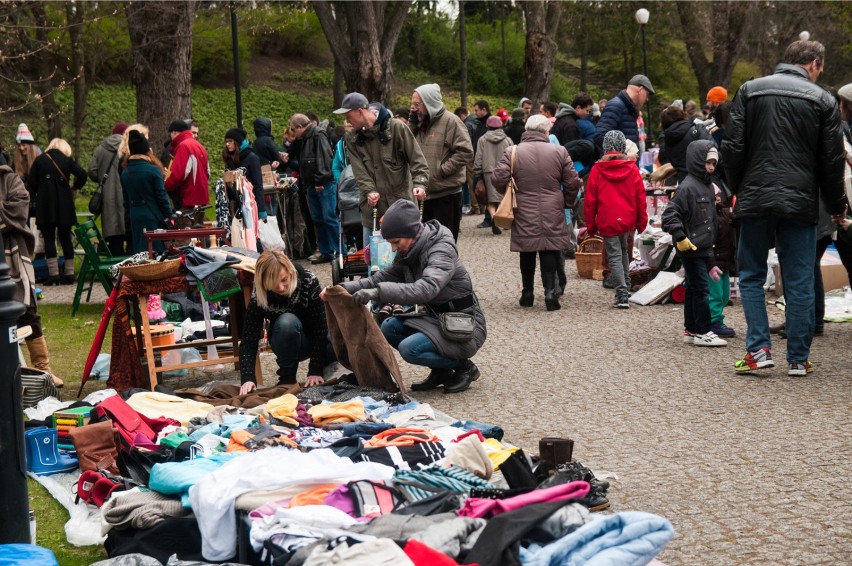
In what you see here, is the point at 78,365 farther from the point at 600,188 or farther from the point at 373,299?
the point at 600,188

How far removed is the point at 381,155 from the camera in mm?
10750

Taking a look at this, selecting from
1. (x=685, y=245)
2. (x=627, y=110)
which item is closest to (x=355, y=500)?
(x=685, y=245)

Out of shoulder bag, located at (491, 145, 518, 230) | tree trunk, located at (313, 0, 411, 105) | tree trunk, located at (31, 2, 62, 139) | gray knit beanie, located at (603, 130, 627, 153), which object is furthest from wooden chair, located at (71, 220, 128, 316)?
tree trunk, located at (313, 0, 411, 105)

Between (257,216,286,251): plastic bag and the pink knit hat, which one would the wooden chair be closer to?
(257,216,286,251): plastic bag

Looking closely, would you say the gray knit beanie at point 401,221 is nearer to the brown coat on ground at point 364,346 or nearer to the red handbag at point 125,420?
the brown coat on ground at point 364,346

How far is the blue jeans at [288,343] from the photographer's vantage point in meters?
7.98

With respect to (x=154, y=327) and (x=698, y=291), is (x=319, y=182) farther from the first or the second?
(x=698, y=291)

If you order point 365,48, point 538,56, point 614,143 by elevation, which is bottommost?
point 614,143

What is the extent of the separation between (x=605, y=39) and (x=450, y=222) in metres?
43.4

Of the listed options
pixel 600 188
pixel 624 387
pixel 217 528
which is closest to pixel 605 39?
pixel 600 188

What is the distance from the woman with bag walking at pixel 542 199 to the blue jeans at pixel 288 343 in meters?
3.58

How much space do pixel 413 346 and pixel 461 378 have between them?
0.50 metres

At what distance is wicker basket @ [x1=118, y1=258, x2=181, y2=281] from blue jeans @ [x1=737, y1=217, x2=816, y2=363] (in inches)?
160

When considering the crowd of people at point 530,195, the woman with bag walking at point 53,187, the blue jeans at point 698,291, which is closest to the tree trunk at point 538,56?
the crowd of people at point 530,195
